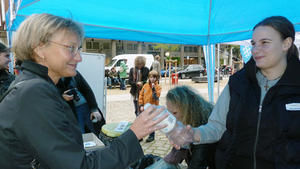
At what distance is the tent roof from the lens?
320cm

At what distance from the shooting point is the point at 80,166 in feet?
2.78

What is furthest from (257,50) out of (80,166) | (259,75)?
(80,166)

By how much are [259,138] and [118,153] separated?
100 centimetres

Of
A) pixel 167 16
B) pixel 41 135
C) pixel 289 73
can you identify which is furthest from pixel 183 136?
pixel 167 16

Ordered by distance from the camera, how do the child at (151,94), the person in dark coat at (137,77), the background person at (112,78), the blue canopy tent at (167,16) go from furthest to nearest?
the background person at (112,78), the person in dark coat at (137,77), the child at (151,94), the blue canopy tent at (167,16)

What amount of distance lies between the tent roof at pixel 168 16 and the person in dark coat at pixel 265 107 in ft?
6.28

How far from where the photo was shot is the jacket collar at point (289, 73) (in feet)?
4.58

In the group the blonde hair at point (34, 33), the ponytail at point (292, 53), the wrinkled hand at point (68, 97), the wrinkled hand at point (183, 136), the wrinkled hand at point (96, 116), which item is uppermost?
the blonde hair at point (34, 33)

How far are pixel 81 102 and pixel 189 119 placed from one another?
1325 millimetres

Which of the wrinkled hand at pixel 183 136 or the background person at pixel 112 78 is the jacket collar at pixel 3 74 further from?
the background person at pixel 112 78

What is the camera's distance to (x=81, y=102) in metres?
2.67

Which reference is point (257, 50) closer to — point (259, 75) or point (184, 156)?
point (259, 75)

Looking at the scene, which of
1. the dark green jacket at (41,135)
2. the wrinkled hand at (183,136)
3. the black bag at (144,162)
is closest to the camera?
the dark green jacket at (41,135)

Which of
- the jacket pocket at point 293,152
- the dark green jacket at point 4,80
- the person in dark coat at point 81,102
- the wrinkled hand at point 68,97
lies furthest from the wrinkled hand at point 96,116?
the jacket pocket at point 293,152
